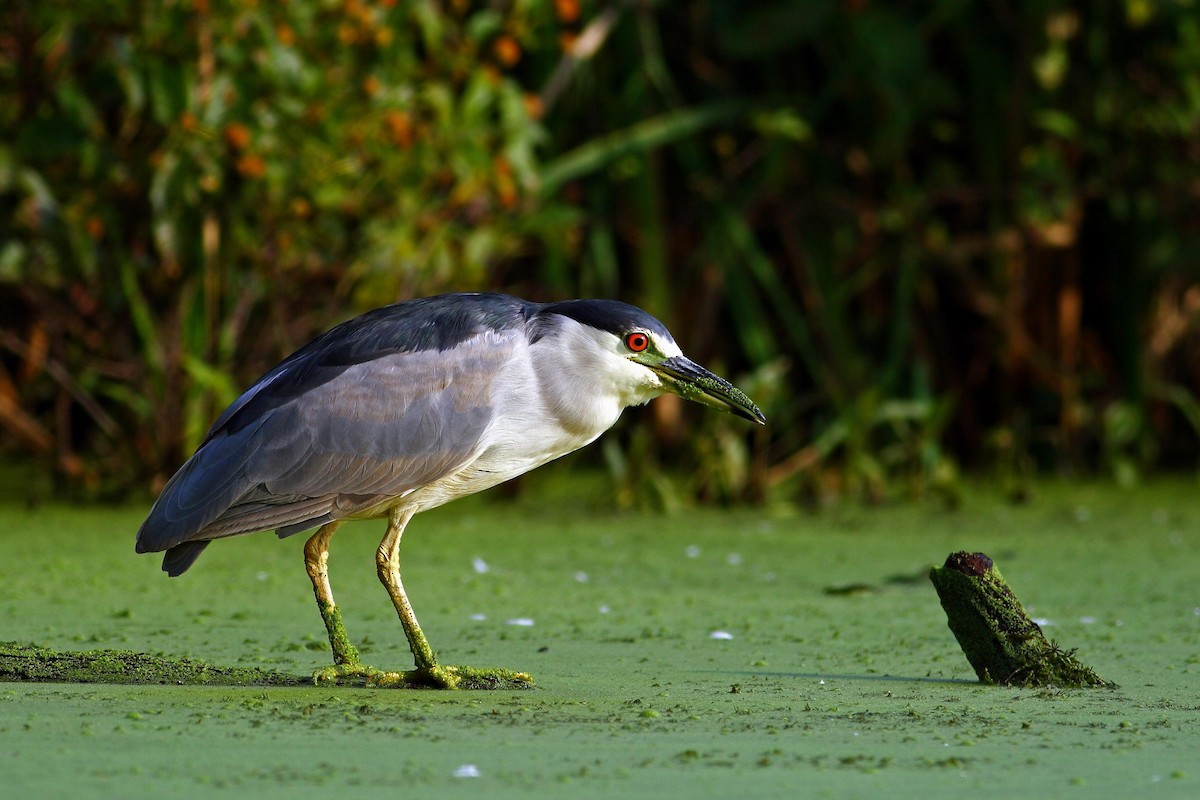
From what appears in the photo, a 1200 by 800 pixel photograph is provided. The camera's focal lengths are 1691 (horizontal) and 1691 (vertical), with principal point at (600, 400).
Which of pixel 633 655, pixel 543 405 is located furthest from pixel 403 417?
pixel 633 655

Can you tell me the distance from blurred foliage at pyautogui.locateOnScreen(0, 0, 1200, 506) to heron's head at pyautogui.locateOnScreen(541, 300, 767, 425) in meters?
2.34

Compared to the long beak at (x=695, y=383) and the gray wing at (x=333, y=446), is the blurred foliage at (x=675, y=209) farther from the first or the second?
the long beak at (x=695, y=383)

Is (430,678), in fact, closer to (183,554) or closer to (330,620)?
(330,620)

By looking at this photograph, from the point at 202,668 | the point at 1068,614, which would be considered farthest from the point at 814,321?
the point at 202,668

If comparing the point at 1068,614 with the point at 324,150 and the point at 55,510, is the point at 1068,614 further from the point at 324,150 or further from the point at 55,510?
the point at 55,510

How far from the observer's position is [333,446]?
3.89 metres

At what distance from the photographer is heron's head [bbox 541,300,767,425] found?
4.00 meters

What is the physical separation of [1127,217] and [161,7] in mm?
4543

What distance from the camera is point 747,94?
8.32 m

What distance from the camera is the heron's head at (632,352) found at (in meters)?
4.00

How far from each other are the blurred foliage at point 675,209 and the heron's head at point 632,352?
7.66 ft

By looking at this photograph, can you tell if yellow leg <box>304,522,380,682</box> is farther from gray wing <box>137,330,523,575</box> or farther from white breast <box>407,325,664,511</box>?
white breast <box>407,325,664,511</box>

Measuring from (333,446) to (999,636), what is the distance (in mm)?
1545

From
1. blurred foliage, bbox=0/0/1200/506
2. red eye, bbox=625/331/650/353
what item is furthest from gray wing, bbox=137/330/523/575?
blurred foliage, bbox=0/0/1200/506
